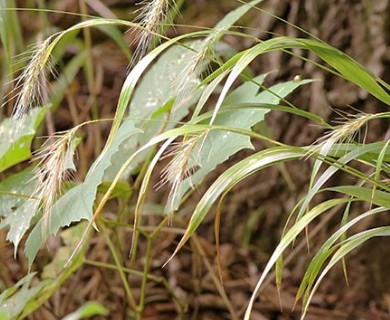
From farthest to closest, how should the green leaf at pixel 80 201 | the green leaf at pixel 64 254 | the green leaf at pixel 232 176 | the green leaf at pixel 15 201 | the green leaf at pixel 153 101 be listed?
the green leaf at pixel 64 254
the green leaf at pixel 153 101
the green leaf at pixel 15 201
the green leaf at pixel 80 201
the green leaf at pixel 232 176

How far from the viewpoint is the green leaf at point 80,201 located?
3.42 feet

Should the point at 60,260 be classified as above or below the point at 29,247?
below

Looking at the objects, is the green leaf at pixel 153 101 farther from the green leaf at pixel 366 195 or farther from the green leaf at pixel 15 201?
the green leaf at pixel 366 195

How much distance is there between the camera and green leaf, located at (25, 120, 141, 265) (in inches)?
41.0

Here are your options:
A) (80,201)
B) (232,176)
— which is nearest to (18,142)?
(80,201)

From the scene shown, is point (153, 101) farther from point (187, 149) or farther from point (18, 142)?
point (187, 149)

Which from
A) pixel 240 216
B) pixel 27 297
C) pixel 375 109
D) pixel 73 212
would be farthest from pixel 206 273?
pixel 73 212

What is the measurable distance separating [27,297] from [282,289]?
2.82 ft

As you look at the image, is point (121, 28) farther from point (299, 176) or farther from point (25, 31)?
→ point (299, 176)

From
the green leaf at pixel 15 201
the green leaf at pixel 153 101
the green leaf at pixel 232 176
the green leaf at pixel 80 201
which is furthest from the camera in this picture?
the green leaf at pixel 153 101

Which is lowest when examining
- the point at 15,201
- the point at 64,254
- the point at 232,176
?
the point at 64,254

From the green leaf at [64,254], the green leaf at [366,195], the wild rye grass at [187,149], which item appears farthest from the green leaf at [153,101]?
the green leaf at [366,195]

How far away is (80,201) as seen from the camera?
1091 millimetres

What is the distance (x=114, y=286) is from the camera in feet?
6.36
